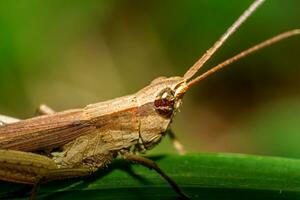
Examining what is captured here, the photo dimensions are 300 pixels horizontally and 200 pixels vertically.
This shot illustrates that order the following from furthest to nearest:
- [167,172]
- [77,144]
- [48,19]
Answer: [48,19] → [77,144] → [167,172]

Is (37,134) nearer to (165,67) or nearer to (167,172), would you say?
(167,172)

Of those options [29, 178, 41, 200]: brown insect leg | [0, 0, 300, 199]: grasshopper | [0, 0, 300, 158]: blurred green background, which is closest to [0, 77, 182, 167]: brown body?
[0, 0, 300, 199]: grasshopper

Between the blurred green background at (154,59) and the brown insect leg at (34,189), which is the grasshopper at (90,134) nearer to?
the brown insect leg at (34,189)

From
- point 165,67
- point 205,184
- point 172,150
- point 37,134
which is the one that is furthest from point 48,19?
point 205,184

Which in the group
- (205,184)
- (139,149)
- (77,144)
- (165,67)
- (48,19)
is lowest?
(205,184)

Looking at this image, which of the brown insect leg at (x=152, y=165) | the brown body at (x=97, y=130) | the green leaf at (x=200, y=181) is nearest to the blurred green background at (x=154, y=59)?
the brown body at (x=97, y=130)

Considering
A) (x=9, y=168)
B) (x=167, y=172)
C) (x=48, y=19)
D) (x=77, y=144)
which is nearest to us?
(x=167, y=172)

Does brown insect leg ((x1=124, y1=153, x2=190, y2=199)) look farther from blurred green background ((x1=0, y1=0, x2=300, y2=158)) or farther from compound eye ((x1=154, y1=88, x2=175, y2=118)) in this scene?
blurred green background ((x1=0, y1=0, x2=300, y2=158))
